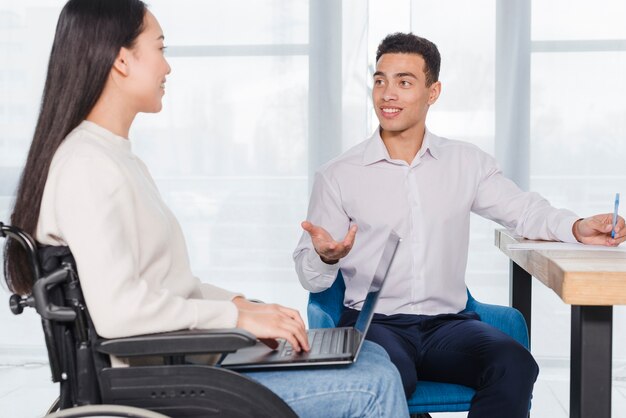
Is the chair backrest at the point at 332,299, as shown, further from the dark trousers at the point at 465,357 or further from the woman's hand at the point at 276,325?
the woman's hand at the point at 276,325

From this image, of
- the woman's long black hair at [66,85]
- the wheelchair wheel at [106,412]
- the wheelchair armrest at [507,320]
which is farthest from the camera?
the wheelchair armrest at [507,320]

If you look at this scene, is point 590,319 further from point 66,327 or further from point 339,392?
point 66,327

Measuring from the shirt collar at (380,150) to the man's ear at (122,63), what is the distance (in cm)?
104

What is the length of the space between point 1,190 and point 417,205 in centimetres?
263

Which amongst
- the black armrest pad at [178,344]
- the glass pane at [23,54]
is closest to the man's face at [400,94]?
the black armrest pad at [178,344]

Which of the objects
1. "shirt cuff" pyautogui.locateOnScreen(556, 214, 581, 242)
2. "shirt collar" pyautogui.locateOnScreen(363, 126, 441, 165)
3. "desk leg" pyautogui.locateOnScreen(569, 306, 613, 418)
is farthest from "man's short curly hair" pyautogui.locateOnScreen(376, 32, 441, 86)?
"desk leg" pyautogui.locateOnScreen(569, 306, 613, 418)

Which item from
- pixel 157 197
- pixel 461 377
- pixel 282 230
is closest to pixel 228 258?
pixel 282 230

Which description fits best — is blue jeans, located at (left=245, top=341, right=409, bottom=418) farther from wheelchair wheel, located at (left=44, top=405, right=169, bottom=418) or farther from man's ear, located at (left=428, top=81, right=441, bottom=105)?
man's ear, located at (left=428, top=81, right=441, bottom=105)

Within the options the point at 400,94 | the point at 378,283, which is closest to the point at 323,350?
the point at 378,283

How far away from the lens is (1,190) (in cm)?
424

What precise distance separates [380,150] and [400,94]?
17 cm

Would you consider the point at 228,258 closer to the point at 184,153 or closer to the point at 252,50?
the point at 184,153

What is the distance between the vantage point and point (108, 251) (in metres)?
1.31

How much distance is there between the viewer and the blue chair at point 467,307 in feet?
6.43
